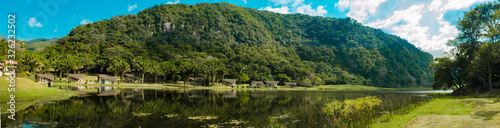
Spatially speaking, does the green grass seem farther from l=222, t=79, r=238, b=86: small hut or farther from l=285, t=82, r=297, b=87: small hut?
l=285, t=82, r=297, b=87: small hut

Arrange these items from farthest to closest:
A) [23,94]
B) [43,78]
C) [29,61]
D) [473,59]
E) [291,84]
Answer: [291,84] → [43,78] → [29,61] → [473,59] → [23,94]

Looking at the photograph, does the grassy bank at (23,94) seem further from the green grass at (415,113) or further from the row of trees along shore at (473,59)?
the row of trees along shore at (473,59)

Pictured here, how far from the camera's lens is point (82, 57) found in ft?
331

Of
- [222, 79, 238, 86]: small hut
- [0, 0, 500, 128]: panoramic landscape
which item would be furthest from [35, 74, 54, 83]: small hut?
[222, 79, 238, 86]: small hut

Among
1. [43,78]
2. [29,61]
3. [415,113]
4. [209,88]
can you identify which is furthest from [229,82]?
[415,113]

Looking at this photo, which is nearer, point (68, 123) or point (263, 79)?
point (68, 123)

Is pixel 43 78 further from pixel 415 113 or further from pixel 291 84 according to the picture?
pixel 291 84

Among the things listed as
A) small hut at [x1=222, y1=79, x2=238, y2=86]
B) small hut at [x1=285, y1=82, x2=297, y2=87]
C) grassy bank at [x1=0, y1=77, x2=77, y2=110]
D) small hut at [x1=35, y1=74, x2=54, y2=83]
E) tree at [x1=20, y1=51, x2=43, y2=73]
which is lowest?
small hut at [x1=285, y1=82, x2=297, y2=87]

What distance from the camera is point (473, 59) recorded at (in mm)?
37500

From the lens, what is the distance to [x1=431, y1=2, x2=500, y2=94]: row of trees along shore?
3544 centimetres

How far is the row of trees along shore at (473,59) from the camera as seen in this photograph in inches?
1395

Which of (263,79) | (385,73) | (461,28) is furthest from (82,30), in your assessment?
(385,73)

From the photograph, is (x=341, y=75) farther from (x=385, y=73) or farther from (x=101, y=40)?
(x=101, y=40)

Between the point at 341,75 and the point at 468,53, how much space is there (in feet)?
457
